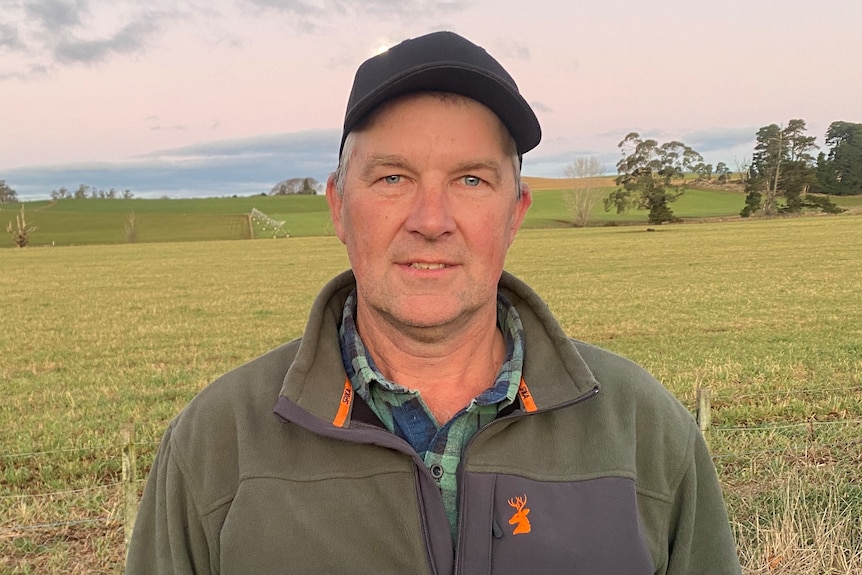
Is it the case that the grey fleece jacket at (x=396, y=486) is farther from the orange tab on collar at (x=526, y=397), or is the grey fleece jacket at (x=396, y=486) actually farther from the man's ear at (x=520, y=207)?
the man's ear at (x=520, y=207)

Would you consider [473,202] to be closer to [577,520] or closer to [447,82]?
[447,82]

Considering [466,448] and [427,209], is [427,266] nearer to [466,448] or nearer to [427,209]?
[427,209]

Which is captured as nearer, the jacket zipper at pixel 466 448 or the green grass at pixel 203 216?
the jacket zipper at pixel 466 448

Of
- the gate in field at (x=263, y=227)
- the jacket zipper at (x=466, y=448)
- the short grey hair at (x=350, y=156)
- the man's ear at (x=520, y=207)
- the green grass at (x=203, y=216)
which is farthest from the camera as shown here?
the green grass at (x=203, y=216)

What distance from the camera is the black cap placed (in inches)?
82.2

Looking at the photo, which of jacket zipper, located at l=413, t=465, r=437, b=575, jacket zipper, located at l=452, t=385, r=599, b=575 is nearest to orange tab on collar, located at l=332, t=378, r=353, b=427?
jacket zipper, located at l=413, t=465, r=437, b=575

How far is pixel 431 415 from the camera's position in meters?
2.20

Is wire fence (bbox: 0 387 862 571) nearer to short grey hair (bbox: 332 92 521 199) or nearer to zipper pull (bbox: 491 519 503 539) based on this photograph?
short grey hair (bbox: 332 92 521 199)

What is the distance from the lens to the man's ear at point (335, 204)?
2.36m

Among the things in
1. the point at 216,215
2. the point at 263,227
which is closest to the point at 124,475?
the point at 263,227

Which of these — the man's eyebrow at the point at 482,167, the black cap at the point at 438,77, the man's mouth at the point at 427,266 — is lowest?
the man's mouth at the point at 427,266

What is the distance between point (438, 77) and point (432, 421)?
997 mm

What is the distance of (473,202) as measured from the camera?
2.19 metres

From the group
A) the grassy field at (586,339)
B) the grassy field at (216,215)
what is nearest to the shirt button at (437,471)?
the grassy field at (586,339)
